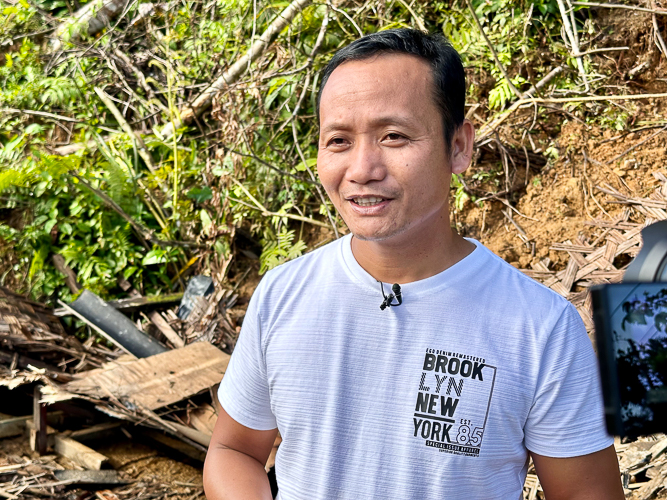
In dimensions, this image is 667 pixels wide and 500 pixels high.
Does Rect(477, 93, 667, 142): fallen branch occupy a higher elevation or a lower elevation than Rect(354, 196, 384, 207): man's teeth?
higher

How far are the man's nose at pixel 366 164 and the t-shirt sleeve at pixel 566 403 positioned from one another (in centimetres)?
60

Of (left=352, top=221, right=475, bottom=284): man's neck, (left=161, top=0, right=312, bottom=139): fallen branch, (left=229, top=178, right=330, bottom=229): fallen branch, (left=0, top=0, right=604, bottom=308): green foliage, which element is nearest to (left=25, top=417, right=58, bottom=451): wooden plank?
(left=0, top=0, right=604, bottom=308): green foliage

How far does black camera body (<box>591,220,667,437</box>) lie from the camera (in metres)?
0.73

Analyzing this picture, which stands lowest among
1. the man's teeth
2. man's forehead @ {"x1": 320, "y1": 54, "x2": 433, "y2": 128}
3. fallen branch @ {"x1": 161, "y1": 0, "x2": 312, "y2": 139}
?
the man's teeth

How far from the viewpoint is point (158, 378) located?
433 centimetres

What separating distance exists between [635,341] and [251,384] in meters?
1.28

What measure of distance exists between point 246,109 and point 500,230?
2620mm

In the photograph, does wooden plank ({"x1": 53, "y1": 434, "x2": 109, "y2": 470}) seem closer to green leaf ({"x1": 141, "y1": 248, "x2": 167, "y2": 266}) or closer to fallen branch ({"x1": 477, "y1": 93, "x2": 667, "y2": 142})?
green leaf ({"x1": 141, "y1": 248, "x2": 167, "y2": 266})

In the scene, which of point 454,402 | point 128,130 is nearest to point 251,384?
point 454,402

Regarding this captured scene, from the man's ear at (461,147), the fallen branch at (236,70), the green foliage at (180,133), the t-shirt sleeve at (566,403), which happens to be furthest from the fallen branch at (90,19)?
the t-shirt sleeve at (566,403)

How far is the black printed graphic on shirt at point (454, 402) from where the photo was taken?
1.56 metres

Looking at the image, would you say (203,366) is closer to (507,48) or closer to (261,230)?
(261,230)

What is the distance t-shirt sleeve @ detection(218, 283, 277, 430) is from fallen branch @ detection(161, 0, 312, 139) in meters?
4.22

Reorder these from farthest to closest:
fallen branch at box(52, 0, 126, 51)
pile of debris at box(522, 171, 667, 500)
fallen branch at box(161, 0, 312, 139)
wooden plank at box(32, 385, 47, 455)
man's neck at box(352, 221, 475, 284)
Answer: fallen branch at box(52, 0, 126, 51)
fallen branch at box(161, 0, 312, 139)
wooden plank at box(32, 385, 47, 455)
pile of debris at box(522, 171, 667, 500)
man's neck at box(352, 221, 475, 284)
